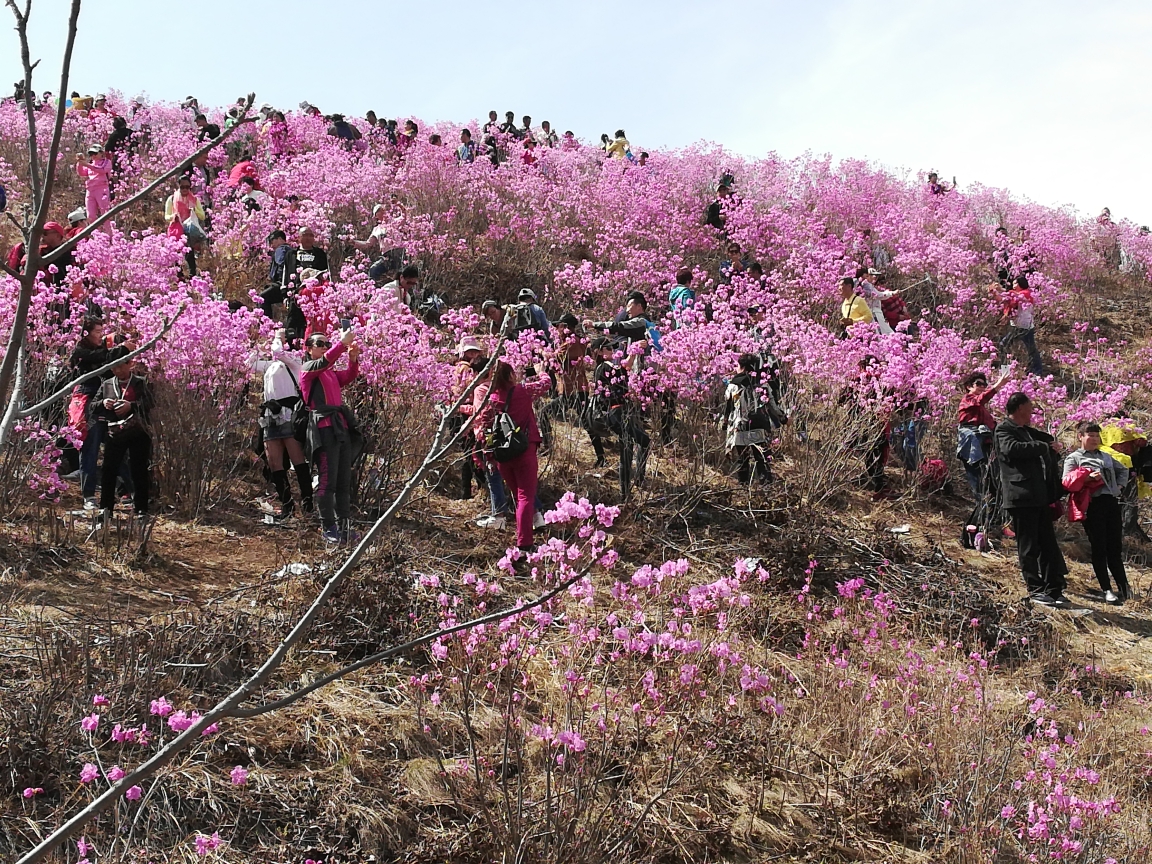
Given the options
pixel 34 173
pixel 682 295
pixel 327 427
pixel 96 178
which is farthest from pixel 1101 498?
pixel 96 178

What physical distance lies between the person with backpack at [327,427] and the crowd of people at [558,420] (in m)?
0.01

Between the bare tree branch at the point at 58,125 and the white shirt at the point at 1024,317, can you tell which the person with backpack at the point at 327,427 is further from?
the white shirt at the point at 1024,317

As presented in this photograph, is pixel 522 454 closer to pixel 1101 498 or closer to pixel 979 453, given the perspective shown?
pixel 979 453

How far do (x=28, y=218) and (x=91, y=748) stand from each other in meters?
3.24

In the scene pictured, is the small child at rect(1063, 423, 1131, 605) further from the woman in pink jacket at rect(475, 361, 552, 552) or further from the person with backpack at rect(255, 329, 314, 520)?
the person with backpack at rect(255, 329, 314, 520)

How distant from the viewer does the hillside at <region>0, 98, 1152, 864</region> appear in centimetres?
398

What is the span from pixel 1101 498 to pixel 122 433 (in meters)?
7.55

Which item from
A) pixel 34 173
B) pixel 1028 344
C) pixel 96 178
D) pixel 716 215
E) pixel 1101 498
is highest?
pixel 716 215

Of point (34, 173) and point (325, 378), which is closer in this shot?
point (34, 173)

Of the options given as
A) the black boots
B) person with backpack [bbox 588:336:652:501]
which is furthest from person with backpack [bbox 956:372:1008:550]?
the black boots

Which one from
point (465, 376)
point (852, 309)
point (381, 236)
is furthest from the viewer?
point (381, 236)

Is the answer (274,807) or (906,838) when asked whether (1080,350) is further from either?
(274,807)

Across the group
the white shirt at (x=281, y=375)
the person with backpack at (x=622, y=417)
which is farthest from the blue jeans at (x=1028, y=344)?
the white shirt at (x=281, y=375)

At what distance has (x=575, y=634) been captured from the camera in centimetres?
422
